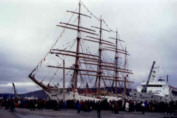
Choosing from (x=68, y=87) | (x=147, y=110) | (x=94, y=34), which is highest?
(x=94, y=34)

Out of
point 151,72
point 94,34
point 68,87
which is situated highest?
point 94,34

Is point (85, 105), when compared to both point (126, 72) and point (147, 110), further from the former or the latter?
point (126, 72)

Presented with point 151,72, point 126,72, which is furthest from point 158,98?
point 126,72

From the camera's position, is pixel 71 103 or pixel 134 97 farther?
pixel 134 97

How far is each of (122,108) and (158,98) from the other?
2046 centimetres

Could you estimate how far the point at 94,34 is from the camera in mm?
60125

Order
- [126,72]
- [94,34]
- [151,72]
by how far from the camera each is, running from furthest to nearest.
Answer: [126,72] → [151,72] → [94,34]

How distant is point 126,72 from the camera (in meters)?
72.9

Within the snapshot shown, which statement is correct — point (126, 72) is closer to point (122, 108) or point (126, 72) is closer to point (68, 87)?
point (68, 87)

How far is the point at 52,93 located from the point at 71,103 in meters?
13.9

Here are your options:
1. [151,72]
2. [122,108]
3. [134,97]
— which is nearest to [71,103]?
[122,108]

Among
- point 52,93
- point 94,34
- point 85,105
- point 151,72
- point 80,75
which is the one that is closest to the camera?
point 85,105

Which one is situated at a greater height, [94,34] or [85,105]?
[94,34]

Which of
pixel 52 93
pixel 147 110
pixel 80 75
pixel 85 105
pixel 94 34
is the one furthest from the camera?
pixel 94 34
